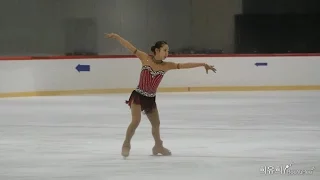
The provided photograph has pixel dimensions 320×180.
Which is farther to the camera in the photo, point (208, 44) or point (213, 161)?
point (208, 44)

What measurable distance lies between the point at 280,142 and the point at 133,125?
165cm

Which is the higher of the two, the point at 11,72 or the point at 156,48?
the point at 156,48

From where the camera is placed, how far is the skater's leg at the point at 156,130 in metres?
5.23

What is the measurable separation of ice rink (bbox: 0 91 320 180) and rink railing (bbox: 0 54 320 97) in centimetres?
131

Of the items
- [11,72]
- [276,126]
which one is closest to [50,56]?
[11,72]

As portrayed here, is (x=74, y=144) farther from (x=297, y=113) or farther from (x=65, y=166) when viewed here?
(x=297, y=113)

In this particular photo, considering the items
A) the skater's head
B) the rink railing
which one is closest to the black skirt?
the skater's head

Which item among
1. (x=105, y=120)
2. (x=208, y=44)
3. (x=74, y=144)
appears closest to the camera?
(x=74, y=144)

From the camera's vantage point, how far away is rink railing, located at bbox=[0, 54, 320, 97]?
39.7 ft

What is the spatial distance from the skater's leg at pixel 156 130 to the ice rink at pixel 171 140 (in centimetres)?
9

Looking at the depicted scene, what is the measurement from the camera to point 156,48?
5.13m

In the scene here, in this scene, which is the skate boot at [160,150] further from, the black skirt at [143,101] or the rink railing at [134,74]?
the rink railing at [134,74]

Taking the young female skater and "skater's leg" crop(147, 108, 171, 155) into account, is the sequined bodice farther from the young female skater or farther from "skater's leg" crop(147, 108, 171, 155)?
"skater's leg" crop(147, 108, 171, 155)

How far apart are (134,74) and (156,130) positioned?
755cm
